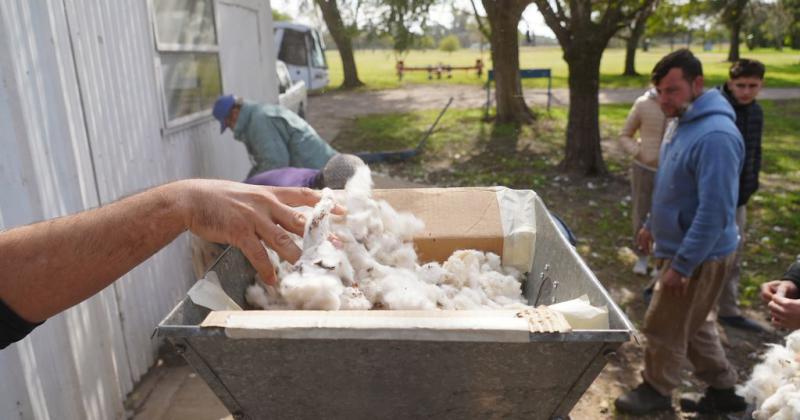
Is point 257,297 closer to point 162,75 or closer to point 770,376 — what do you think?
point 770,376

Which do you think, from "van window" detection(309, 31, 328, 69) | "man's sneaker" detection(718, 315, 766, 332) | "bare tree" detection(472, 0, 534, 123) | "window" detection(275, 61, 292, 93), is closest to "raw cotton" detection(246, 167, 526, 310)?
"man's sneaker" detection(718, 315, 766, 332)

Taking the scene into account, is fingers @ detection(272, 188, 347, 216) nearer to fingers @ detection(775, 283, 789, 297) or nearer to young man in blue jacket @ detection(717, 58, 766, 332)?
fingers @ detection(775, 283, 789, 297)

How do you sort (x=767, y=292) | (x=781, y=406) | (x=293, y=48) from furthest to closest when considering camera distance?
(x=293, y=48), (x=767, y=292), (x=781, y=406)

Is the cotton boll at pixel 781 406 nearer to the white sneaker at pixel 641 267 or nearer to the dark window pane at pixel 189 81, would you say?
the white sneaker at pixel 641 267

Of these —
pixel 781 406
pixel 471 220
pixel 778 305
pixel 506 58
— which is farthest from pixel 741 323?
pixel 506 58

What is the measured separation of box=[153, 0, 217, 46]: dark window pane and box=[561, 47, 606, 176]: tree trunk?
4846 millimetres

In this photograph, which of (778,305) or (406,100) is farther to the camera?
(406,100)

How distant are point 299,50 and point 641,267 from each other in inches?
634

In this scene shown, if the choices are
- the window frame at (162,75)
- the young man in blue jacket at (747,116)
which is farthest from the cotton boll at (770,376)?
the window frame at (162,75)

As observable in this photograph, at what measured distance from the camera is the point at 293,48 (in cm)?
1883

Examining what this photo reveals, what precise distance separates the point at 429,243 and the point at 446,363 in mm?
1003

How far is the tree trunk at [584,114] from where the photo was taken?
24.7 feet

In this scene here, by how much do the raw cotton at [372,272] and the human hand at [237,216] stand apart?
133mm

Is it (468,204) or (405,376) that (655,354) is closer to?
(468,204)
